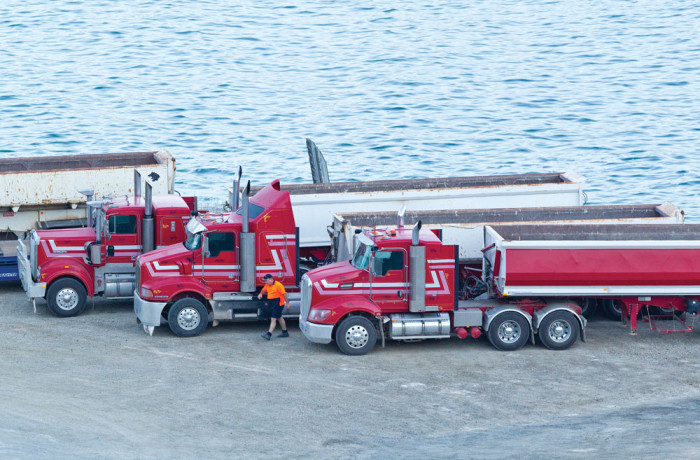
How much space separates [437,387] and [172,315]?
601 centimetres

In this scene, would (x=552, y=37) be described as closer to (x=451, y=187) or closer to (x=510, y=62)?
(x=510, y=62)

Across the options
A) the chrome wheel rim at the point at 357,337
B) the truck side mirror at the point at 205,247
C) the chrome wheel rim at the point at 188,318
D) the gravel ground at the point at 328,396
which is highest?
the truck side mirror at the point at 205,247

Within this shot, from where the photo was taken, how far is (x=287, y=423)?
1700 cm

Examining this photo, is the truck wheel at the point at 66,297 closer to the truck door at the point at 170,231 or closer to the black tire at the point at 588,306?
the truck door at the point at 170,231

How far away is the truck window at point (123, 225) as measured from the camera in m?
23.7

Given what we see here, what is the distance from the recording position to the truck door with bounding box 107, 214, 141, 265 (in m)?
A: 23.7

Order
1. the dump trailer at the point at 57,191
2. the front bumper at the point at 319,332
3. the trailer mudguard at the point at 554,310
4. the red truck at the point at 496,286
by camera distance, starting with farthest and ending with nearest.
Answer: the dump trailer at the point at 57,191
the trailer mudguard at the point at 554,310
the red truck at the point at 496,286
the front bumper at the point at 319,332

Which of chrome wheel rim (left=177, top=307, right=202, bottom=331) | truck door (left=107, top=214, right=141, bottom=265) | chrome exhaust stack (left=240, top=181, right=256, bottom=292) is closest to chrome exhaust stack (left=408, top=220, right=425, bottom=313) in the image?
chrome exhaust stack (left=240, top=181, right=256, bottom=292)

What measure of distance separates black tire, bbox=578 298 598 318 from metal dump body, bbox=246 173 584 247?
12.5 feet

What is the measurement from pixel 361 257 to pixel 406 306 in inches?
51.0

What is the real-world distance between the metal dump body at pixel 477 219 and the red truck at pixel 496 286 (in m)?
1.81

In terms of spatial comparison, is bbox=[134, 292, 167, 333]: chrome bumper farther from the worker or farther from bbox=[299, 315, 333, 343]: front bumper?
bbox=[299, 315, 333, 343]: front bumper

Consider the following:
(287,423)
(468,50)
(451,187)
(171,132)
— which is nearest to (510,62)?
(468,50)

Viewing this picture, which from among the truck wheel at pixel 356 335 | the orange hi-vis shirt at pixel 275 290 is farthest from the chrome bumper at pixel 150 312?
the truck wheel at pixel 356 335
